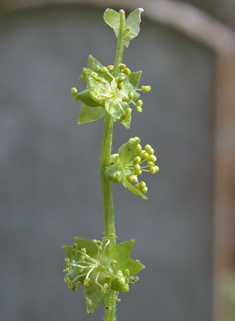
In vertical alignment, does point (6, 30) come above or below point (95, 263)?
above

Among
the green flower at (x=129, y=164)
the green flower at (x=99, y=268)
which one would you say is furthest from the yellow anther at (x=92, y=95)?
the green flower at (x=99, y=268)

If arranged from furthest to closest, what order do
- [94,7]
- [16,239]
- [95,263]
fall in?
[94,7]
[16,239]
[95,263]

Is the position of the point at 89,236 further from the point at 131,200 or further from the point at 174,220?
the point at 174,220

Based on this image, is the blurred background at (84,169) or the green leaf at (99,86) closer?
the green leaf at (99,86)

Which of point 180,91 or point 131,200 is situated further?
point 180,91

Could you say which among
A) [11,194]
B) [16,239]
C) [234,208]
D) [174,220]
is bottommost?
A: [16,239]

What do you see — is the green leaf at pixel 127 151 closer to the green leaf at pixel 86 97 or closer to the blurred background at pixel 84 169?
the green leaf at pixel 86 97

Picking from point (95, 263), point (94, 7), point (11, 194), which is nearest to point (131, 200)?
point (11, 194)

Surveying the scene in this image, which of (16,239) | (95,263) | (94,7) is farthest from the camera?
(94,7)

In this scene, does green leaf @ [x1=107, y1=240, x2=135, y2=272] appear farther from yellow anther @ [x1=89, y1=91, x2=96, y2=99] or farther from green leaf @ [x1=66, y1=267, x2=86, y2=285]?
yellow anther @ [x1=89, y1=91, x2=96, y2=99]
